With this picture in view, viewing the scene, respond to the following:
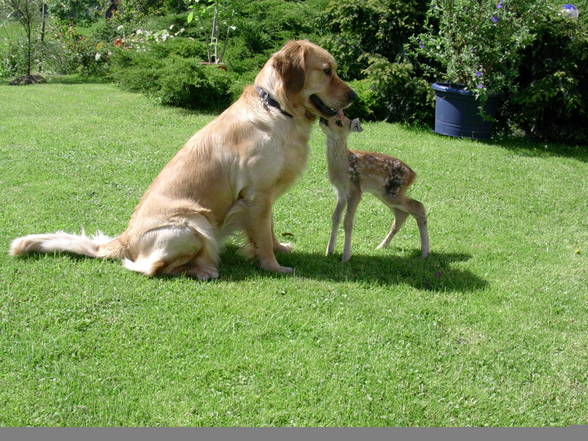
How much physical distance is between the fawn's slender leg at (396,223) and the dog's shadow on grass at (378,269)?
0.16m

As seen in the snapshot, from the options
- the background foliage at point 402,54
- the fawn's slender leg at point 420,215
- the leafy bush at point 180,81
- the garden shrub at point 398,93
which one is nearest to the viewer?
the fawn's slender leg at point 420,215

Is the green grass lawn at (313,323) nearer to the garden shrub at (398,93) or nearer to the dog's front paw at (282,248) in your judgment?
the dog's front paw at (282,248)

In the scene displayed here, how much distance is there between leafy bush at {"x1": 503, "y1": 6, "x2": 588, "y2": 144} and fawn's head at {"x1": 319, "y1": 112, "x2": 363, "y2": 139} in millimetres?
5558

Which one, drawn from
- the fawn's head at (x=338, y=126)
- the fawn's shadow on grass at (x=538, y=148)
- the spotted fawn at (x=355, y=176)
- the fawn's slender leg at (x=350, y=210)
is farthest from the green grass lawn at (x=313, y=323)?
the fawn's shadow on grass at (x=538, y=148)

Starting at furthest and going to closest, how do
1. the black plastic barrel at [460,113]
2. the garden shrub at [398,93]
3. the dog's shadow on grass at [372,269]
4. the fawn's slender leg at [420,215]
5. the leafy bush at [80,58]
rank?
the leafy bush at [80,58], the garden shrub at [398,93], the black plastic barrel at [460,113], the fawn's slender leg at [420,215], the dog's shadow on grass at [372,269]

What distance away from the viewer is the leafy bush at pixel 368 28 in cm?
1106

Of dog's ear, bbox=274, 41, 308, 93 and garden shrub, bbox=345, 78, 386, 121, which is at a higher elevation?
dog's ear, bbox=274, 41, 308, 93

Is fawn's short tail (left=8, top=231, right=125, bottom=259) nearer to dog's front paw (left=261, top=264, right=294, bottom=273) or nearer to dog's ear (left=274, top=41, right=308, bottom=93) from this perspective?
dog's front paw (left=261, top=264, right=294, bottom=273)

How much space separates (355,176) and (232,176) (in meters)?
1.09

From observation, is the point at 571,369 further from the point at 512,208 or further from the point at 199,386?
the point at 512,208

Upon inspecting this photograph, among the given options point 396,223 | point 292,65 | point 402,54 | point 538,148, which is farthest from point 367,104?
point 292,65

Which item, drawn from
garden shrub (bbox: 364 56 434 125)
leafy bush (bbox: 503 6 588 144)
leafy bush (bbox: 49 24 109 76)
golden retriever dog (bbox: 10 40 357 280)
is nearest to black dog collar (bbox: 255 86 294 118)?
golden retriever dog (bbox: 10 40 357 280)

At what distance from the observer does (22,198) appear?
6.52 meters

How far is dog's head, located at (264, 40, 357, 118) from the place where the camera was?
15.4 ft
